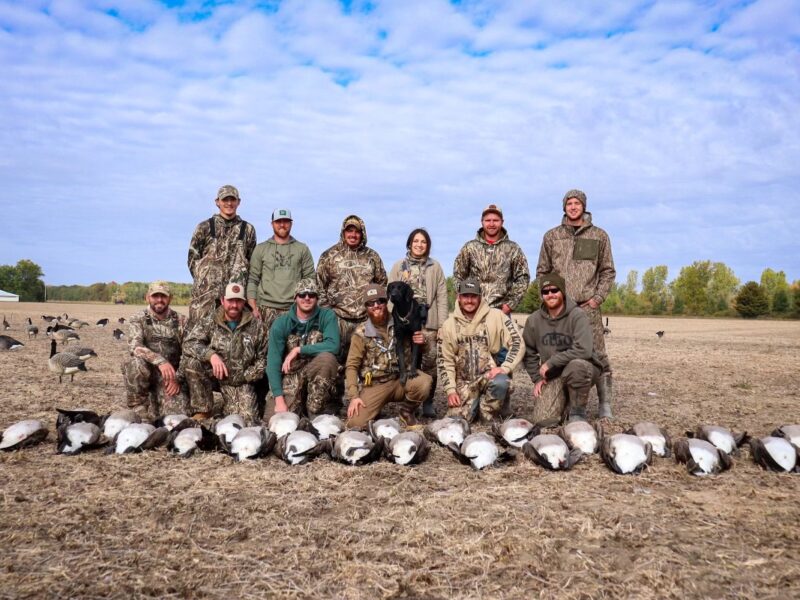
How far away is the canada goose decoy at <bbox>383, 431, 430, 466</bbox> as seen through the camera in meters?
5.96

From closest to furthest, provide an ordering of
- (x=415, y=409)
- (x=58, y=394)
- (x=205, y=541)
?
1. (x=205, y=541)
2. (x=415, y=409)
3. (x=58, y=394)

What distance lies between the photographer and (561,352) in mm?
7816

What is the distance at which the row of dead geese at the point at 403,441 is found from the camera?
19.2ft

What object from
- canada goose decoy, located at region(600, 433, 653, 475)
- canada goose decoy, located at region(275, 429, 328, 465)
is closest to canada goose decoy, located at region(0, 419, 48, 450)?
canada goose decoy, located at region(275, 429, 328, 465)

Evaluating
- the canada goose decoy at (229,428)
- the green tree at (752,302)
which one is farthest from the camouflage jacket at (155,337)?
the green tree at (752,302)

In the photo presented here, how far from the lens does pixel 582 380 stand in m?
7.62

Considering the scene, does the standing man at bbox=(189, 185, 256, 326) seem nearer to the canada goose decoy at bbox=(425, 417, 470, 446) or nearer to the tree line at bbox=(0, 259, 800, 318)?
the canada goose decoy at bbox=(425, 417, 470, 446)

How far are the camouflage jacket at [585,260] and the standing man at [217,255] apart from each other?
4136mm

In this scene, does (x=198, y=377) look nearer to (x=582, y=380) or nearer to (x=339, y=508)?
(x=339, y=508)

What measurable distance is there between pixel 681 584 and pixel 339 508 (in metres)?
2.42

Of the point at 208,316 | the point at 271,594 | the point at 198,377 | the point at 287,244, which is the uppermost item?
the point at 287,244

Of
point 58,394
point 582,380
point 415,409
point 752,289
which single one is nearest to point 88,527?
point 415,409

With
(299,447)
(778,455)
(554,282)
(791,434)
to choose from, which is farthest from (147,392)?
(791,434)

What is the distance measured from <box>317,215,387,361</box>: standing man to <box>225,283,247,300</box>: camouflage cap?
1.25m
